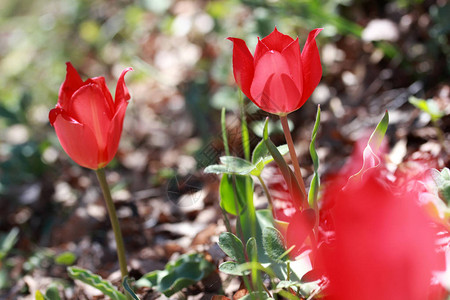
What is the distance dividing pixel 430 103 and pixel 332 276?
0.67m

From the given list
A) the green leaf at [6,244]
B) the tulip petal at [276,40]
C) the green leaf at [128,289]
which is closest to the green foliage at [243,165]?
the tulip petal at [276,40]

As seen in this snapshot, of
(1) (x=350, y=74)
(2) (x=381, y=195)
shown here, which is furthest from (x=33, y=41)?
(2) (x=381, y=195)

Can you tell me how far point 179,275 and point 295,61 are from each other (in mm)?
638

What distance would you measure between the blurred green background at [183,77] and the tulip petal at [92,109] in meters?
0.89

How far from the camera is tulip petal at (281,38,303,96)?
0.96 metres

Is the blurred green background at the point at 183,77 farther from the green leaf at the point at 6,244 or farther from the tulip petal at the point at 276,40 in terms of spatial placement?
the tulip petal at the point at 276,40

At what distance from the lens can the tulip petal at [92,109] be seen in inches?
42.3

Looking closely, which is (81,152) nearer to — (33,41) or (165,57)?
(165,57)

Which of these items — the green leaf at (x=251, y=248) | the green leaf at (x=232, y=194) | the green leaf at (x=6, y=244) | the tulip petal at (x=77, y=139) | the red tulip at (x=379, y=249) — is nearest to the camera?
the red tulip at (x=379, y=249)

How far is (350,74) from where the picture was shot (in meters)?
2.32

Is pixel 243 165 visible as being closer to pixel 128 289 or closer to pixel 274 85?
pixel 274 85

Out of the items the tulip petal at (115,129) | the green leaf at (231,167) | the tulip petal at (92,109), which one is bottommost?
the green leaf at (231,167)

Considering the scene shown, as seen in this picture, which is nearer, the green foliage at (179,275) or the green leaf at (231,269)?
the green leaf at (231,269)

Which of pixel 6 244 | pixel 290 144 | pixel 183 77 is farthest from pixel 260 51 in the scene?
pixel 183 77
